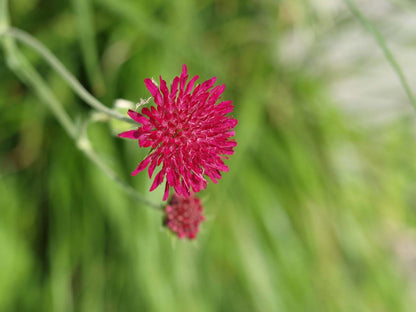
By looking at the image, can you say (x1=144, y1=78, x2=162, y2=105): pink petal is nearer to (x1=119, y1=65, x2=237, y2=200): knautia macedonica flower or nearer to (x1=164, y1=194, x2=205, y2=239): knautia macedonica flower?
(x1=119, y1=65, x2=237, y2=200): knautia macedonica flower

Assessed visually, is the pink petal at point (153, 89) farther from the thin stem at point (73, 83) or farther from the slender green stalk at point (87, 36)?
the slender green stalk at point (87, 36)

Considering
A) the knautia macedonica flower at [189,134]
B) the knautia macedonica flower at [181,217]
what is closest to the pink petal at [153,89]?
the knautia macedonica flower at [189,134]

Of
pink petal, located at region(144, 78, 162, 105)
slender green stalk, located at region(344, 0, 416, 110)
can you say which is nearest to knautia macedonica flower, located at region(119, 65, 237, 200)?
pink petal, located at region(144, 78, 162, 105)

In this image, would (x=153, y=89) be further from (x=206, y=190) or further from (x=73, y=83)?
(x=206, y=190)

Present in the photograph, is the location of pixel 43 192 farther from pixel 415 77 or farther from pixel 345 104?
pixel 415 77

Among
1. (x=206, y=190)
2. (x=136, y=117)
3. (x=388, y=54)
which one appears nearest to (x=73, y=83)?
(x=136, y=117)

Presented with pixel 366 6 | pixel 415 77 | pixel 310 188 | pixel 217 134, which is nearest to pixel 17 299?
pixel 310 188
